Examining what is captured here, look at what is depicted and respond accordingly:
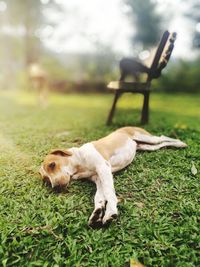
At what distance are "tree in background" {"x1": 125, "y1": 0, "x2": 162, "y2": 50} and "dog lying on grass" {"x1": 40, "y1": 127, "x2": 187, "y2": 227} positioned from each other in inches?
846

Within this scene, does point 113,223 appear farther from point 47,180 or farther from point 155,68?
point 155,68

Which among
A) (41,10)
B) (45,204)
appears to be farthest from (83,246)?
(41,10)

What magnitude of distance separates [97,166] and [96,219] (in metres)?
0.59

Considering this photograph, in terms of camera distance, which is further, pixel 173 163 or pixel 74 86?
pixel 74 86

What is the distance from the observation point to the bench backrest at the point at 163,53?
18.9 ft

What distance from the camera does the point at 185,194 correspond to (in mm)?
3461

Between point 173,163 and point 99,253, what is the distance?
1.88 meters

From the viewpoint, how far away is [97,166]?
132 inches

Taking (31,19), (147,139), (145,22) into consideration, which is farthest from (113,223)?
(145,22)

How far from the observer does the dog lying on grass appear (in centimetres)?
298

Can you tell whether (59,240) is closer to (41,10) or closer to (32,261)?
(32,261)

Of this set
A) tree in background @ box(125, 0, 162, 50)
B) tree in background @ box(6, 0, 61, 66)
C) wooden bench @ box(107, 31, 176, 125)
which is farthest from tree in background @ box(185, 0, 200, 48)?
wooden bench @ box(107, 31, 176, 125)

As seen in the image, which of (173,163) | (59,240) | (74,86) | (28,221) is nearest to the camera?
(59,240)

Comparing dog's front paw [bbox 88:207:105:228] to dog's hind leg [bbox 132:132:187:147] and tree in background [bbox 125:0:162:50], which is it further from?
tree in background [bbox 125:0:162:50]
